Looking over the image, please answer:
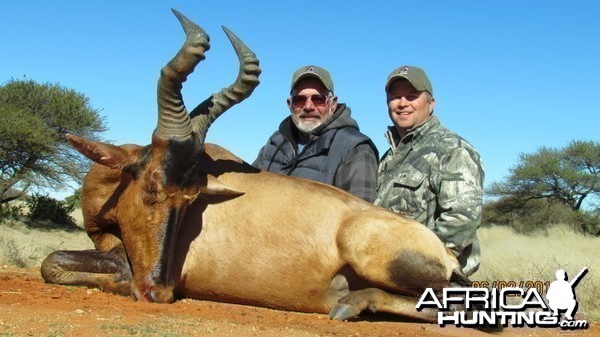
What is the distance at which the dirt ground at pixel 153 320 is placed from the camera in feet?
14.6

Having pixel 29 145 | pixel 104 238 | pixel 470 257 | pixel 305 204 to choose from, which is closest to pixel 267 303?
pixel 305 204

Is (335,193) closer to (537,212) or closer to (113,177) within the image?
(113,177)

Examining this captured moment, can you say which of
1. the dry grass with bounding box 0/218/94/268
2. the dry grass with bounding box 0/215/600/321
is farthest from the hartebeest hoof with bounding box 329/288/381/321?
the dry grass with bounding box 0/218/94/268

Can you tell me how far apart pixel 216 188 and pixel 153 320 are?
1.65 m

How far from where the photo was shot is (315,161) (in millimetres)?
8414

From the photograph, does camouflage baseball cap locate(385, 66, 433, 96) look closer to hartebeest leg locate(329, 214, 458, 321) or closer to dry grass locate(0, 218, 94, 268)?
hartebeest leg locate(329, 214, 458, 321)

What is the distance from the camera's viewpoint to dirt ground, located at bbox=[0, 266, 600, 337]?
4.46 metres

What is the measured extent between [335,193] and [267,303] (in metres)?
1.15

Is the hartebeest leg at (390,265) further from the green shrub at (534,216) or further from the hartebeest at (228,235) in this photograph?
the green shrub at (534,216)

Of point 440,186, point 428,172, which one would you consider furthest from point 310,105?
point 440,186

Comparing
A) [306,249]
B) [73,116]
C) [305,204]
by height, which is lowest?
[306,249]

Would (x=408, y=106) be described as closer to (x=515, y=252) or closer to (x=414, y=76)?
(x=414, y=76)

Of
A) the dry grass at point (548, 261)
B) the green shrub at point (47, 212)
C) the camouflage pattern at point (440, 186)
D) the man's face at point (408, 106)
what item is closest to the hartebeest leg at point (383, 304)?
the camouflage pattern at point (440, 186)

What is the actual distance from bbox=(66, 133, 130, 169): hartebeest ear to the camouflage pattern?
2.98 metres
